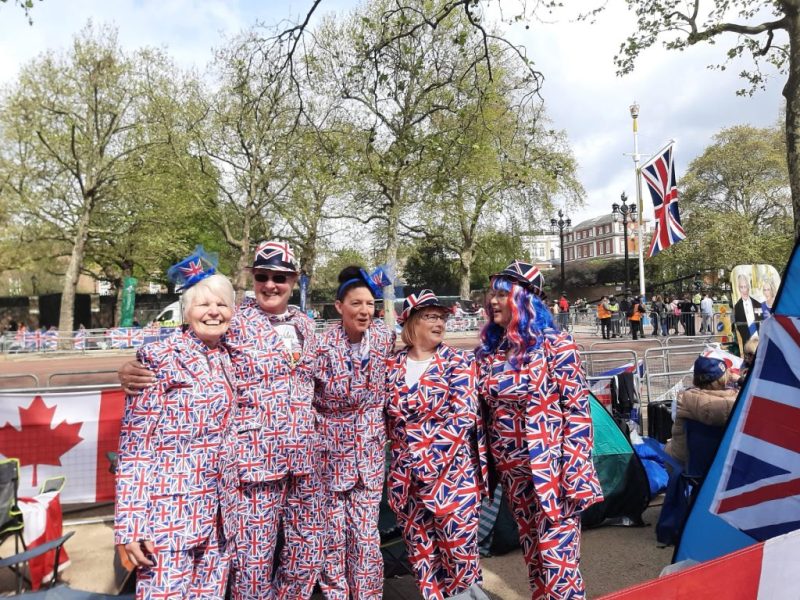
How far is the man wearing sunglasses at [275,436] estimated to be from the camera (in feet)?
8.55

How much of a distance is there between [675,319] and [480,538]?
66.9ft

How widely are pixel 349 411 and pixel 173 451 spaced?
0.86 metres

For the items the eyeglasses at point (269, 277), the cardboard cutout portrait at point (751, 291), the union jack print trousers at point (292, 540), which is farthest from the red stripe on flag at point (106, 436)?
the cardboard cutout portrait at point (751, 291)

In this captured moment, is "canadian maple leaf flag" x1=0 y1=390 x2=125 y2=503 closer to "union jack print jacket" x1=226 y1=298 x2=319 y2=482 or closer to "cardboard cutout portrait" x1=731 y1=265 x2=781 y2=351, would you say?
"union jack print jacket" x1=226 y1=298 x2=319 y2=482

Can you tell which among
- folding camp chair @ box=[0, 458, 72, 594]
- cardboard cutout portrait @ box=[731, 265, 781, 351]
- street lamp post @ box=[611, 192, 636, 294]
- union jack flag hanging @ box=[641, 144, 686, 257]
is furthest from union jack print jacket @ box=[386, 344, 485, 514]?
street lamp post @ box=[611, 192, 636, 294]

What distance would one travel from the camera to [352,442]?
287 centimetres

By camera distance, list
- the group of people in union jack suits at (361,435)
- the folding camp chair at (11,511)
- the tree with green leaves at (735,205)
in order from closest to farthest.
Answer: the group of people in union jack suits at (361,435) < the folding camp chair at (11,511) < the tree with green leaves at (735,205)

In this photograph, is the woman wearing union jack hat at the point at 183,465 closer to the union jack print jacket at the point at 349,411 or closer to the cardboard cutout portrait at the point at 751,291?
the union jack print jacket at the point at 349,411

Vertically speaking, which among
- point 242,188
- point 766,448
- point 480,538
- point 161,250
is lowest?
point 480,538

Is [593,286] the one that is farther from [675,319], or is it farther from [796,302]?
[796,302]

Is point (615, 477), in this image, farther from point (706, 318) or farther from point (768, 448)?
point (706, 318)

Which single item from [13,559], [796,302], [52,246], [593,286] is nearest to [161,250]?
[52,246]

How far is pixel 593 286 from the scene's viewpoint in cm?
4759

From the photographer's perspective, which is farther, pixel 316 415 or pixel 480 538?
pixel 480 538
